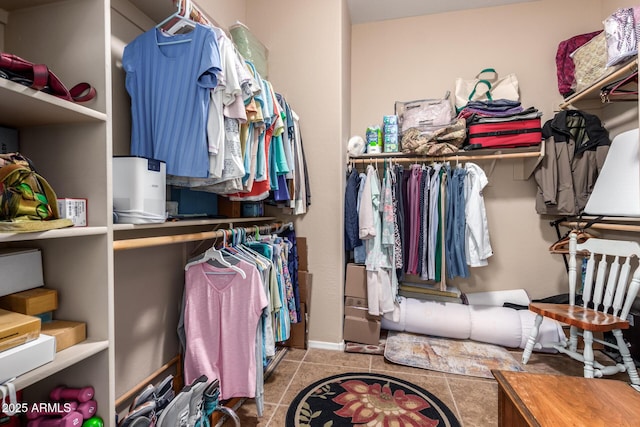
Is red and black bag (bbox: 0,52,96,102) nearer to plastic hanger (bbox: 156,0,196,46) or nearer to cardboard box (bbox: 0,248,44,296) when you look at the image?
cardboard box (bbox: 0,248,44,296)

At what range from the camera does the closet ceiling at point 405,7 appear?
2738 millimetres

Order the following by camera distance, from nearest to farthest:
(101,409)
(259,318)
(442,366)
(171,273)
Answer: (101,409) < (259,318) < (171,273) < (442,366)

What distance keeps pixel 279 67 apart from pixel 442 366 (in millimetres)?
2667

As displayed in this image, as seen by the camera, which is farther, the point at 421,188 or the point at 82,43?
the point at 421,188

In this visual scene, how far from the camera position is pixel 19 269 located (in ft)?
2.73

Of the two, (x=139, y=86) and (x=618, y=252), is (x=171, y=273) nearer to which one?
(x=139, y=86)

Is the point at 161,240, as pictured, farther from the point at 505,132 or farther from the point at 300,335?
the point at 505,132

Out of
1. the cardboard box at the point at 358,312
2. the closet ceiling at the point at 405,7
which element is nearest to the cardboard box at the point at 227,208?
the cardboard box at the point at 358,312

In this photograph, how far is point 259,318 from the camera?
1413 mm

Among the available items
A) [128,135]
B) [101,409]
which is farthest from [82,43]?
[101,409]

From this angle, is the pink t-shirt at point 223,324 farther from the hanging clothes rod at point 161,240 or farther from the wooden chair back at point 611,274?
the wooden chair back at point 611,274

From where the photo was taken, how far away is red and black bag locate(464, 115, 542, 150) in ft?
7.80

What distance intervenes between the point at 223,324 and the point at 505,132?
2553mm

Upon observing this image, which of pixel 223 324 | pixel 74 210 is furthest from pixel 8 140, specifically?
Answer: pixel 223 324
